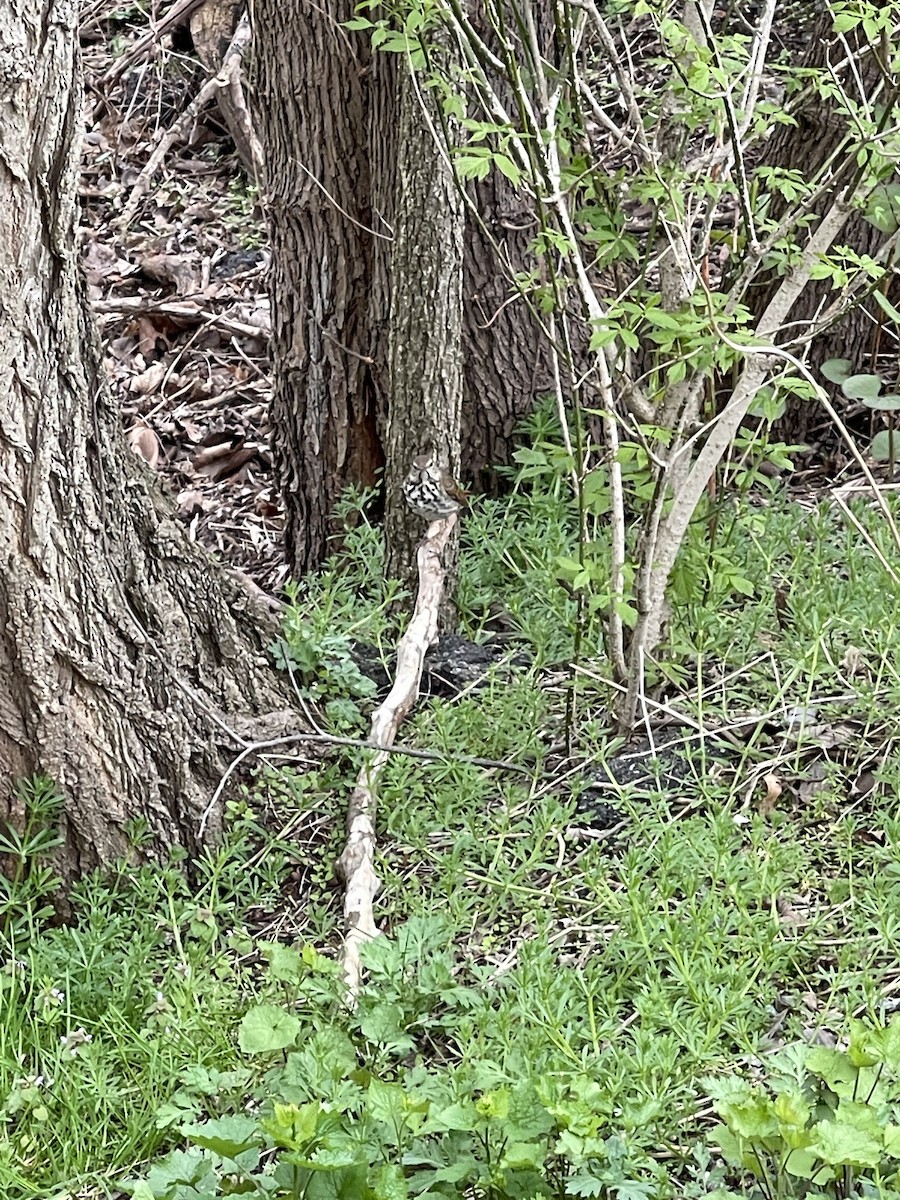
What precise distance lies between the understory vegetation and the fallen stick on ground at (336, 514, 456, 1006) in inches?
2.6

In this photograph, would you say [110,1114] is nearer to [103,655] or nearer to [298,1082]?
[298,1082]

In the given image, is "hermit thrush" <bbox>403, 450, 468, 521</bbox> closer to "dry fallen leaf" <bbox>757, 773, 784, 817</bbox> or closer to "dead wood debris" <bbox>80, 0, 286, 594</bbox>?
"dead wood debris" <bbox>80, 0, 286, 594</bbox>

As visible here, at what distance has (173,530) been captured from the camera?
3.23 meters

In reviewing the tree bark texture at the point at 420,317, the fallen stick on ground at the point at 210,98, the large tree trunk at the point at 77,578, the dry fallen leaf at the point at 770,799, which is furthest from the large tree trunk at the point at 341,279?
the fallen stick on ground at the point at 210,98

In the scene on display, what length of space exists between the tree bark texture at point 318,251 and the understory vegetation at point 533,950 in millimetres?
761

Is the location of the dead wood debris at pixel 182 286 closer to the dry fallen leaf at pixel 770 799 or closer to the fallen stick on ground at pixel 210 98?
the fallen stick on ground at pixel 210 98

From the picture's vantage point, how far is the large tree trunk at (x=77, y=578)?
8.79 feet

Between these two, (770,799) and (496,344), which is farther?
(496,344)

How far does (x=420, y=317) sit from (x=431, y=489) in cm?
49

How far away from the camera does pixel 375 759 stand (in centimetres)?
331

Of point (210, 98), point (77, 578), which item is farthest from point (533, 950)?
point (210, 98)

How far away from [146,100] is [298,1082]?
6673mm

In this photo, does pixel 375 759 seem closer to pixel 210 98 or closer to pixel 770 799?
pixel 770 799

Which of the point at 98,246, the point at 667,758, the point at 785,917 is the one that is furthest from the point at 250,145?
the point at 785,917
